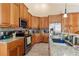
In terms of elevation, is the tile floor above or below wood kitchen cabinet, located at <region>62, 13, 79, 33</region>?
below

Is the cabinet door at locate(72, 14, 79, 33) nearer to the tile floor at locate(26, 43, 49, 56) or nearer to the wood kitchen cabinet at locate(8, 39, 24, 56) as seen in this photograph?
the tile floor at locate(26, 43, 49, 56)

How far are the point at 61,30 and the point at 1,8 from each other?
132 cm

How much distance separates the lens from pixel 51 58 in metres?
0.88

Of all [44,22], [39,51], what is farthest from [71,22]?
[39,51]

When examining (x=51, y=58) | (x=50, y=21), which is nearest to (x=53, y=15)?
(x=50, y=21)

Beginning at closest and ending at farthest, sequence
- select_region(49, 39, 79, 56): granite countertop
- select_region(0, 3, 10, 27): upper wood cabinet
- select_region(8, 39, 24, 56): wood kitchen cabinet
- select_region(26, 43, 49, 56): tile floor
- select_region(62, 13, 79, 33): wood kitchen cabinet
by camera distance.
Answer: select_region(49, 39, 79, 56): granite countertop → select_region(8, 39, 24, 56): wood kitchen cabinet → select_region(0, 3, 10, 27): upper wood cabinet → select_region(62, 13, 79, 33): wood kitchen cabinet → select_region(26, 43, 49, 56): tile floor

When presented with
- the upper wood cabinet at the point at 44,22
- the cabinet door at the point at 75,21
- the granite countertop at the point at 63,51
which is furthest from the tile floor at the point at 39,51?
the granite countertop at the point at 63,51

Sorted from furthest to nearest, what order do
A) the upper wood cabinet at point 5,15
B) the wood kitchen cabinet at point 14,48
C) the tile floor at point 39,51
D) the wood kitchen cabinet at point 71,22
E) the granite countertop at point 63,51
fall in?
the tile floor at point 39,51 < the wood kitchen cabinet at point 71,22 < the upper wood cabinet at point 5,15 < the wood kitchen cabinet at point 14,48 < the granite countertop at point 63,51

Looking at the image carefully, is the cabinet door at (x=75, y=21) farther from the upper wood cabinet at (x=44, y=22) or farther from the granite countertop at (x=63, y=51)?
the granite countertop at (x=63, y=51)

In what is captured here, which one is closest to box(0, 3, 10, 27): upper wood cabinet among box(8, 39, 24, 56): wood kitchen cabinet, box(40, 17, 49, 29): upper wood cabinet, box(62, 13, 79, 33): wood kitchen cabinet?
box(8, 39, 24, 56): wood kitchen cabinet

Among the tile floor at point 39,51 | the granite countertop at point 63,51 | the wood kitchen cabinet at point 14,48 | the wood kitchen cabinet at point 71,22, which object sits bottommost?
the tile floor at point 39,51

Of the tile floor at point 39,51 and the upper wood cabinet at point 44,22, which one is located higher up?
the upper wood cabinet at point 44,22

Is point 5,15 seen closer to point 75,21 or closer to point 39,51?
point 75,21

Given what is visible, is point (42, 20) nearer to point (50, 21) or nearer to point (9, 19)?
point (50, 21)
